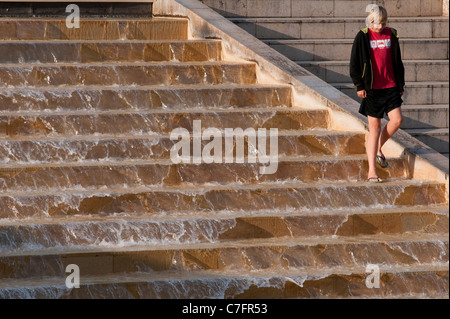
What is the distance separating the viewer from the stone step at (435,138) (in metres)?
10.9

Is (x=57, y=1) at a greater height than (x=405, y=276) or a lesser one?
greater

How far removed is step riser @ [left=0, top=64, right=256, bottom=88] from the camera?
9.79m

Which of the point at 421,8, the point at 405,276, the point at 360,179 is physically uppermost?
the point at 421,8

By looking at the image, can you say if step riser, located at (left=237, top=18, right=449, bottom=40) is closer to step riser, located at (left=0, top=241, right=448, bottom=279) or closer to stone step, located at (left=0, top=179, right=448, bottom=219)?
stone step, located at (left=0, top=179, right=448, bottom=219)

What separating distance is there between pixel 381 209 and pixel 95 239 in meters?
2.61

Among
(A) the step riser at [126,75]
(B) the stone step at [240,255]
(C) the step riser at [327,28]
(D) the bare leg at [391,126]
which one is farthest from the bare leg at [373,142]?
(C) the step riser at [327,28]

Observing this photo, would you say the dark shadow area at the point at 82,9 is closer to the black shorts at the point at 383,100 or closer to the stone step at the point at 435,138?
the stone step at the point at 435,138

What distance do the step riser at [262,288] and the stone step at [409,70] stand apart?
4.92m

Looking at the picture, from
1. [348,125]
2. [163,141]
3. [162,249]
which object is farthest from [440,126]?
[162,249]

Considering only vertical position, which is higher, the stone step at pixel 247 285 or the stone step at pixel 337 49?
the stone step at pixel 337 49

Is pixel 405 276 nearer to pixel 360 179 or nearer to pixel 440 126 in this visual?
pixel 360 179

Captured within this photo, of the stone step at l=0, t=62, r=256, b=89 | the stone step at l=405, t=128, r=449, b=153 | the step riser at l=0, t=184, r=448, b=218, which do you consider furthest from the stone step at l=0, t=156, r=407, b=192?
the stone step at l=405, t=128, r=449, b=153

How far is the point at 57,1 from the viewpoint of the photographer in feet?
44.0

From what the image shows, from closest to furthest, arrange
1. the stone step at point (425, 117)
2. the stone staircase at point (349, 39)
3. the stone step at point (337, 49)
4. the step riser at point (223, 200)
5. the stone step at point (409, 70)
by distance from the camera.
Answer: the step riser at point (223, 200)
the stone step at point (425, 117)
the stone staircase at point (349, 39)
the stone step at point (409, 70)
the stone step at point (337, 49)
